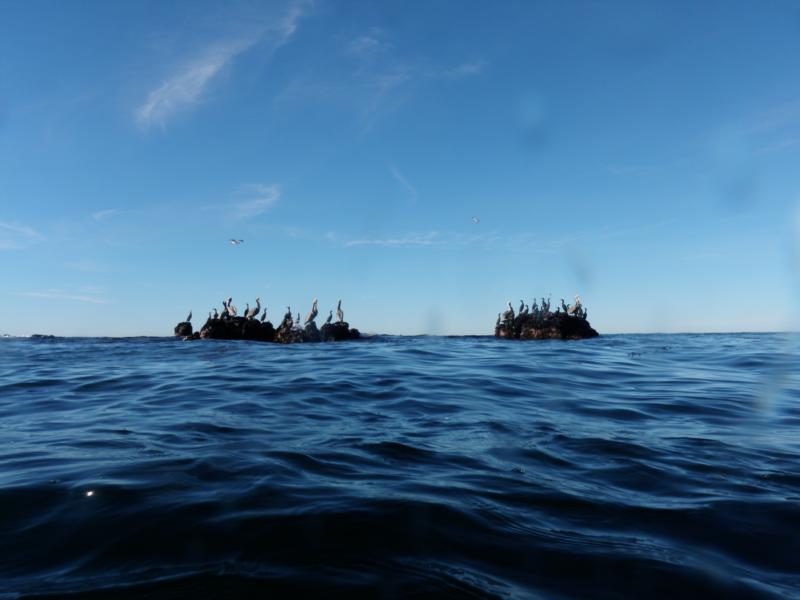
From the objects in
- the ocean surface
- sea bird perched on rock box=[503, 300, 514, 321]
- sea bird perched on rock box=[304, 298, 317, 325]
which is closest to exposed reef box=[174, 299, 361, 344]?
sea bird perched on rock box=[304, 298, 317, 325]

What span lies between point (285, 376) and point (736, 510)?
396 inches

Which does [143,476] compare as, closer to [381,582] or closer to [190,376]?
[381,582]

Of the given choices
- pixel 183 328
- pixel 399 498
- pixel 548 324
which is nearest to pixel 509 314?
pixel 548 324

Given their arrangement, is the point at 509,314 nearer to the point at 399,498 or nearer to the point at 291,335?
the point at 291,335

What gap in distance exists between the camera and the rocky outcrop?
40281 millimetres

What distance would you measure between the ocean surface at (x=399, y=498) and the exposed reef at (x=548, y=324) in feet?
127

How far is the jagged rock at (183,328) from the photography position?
5059 centimetres

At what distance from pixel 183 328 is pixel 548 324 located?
131 ft

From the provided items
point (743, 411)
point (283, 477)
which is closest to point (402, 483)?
point (283, 477)

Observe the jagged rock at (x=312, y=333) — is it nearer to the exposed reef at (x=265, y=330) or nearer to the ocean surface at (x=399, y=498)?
the exposed reef at (x=265, y=330)

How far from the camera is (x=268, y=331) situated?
45.7m

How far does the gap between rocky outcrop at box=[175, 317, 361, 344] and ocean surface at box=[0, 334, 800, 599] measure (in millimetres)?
31270

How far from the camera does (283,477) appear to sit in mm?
4578

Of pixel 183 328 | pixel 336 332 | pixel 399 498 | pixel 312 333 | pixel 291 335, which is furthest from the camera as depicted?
pixel 183 328
